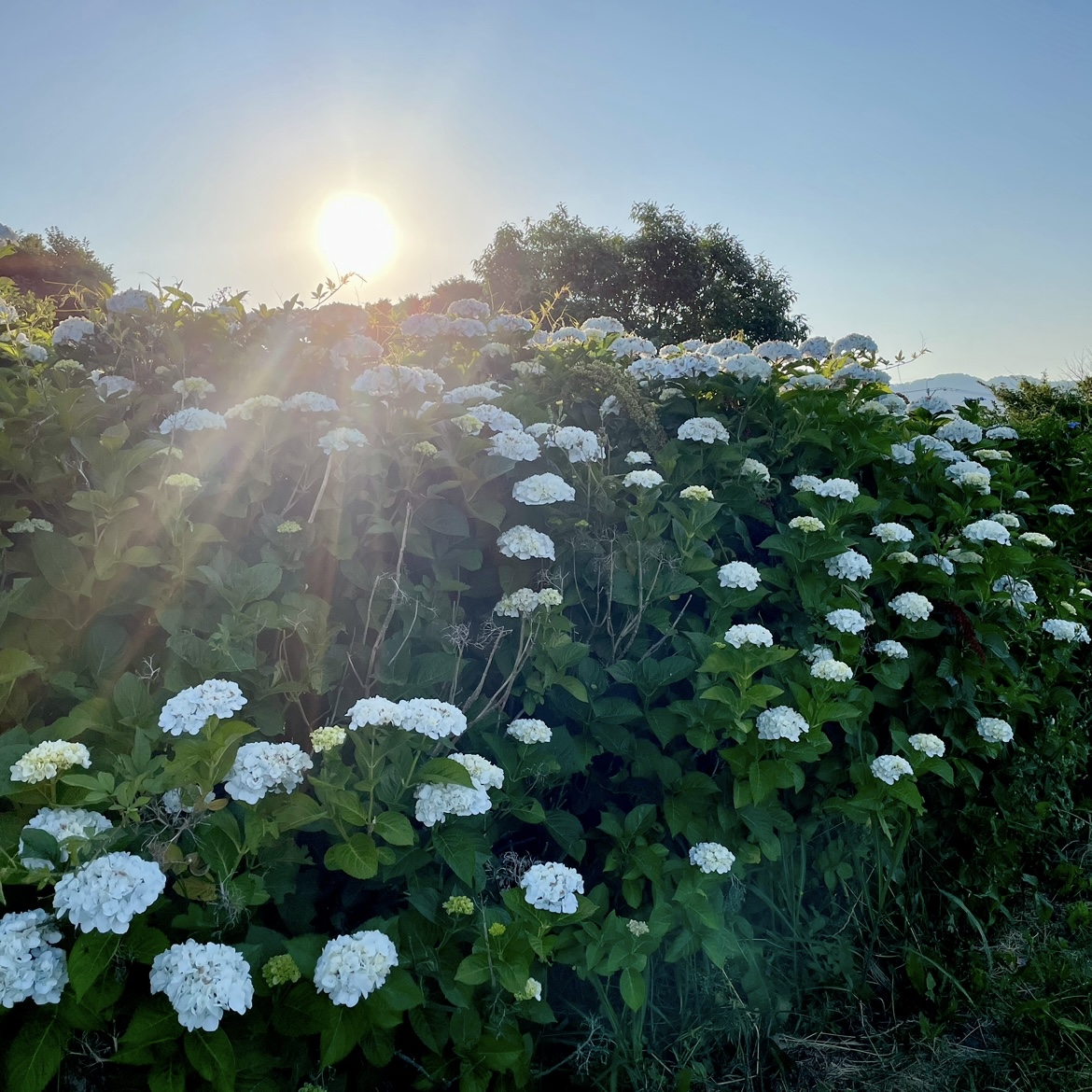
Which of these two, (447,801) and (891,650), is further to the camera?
(891,650)

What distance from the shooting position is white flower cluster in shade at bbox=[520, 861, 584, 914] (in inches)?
70.2

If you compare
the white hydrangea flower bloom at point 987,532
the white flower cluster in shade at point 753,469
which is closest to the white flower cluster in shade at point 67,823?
the white flower cluster in shade at point 753,469

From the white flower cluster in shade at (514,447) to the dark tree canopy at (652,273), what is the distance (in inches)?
806

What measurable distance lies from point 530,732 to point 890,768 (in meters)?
1.17

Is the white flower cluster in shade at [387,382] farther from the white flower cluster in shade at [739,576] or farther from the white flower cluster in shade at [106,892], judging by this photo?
the white flower cluster in shade at [106,892]

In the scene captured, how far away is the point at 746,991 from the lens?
235 cm

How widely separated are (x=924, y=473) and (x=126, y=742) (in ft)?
10.8

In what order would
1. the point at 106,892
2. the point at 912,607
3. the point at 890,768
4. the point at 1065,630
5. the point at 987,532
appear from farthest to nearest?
the point at 1065,630 → the point at 987,532 → the point at 912,607 → the point at 890,768 → the point at 106,892

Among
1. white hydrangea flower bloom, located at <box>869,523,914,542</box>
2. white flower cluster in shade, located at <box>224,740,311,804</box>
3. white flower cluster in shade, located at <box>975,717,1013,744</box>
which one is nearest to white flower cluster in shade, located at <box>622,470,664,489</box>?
white hydrangea flower bloom, located at <box>869,523,914,542</box>

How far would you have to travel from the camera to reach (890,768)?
2467 mm

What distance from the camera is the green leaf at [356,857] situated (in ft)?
5.11

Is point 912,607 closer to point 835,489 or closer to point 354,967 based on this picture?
point 835,489

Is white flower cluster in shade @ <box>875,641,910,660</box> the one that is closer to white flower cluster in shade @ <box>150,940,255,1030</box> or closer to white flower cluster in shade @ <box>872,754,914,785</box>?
white flower cluster in shade @ <box>872,754,914,785</box>

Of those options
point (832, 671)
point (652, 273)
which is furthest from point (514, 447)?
point (652, 273)
